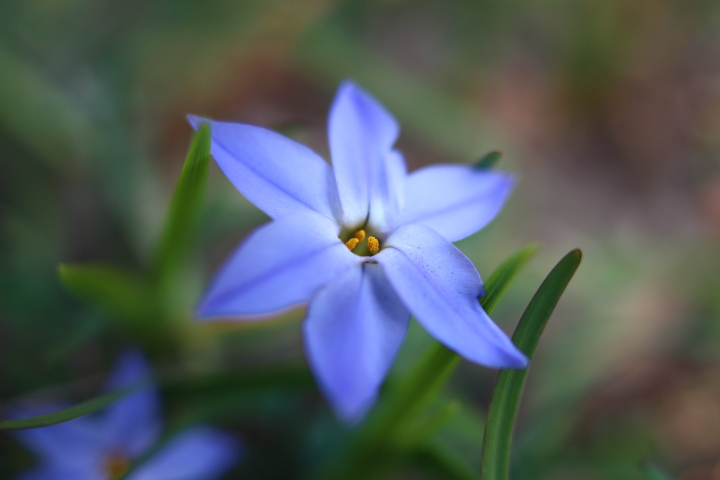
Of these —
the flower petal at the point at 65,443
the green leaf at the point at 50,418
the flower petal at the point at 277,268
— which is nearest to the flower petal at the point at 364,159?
the flower petal at the point at 277,268

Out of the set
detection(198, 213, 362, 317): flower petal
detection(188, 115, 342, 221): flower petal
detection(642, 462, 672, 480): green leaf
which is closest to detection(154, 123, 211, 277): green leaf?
detection(188, 115, 342, 221): flower petal

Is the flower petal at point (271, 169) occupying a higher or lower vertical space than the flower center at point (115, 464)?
higher

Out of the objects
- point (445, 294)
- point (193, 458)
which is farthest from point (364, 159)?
point (193, 458)

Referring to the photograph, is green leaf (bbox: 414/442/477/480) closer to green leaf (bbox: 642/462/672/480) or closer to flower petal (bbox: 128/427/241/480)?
green leaf (bbox: 642/462/672/480)

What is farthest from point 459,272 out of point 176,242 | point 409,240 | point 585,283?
point 585,283

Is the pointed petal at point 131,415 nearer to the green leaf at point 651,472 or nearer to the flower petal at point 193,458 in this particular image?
the flower petal at point 193,458

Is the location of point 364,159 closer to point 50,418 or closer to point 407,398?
point 407,398
